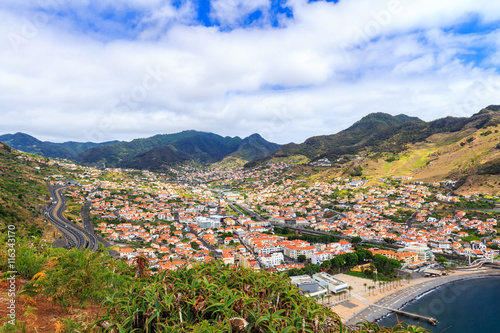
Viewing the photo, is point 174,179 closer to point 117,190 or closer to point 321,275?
point 117,190

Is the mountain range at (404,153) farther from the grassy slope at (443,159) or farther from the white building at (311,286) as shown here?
the white building at (311,286)

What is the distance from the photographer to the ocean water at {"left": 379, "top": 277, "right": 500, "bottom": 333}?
17.5 m

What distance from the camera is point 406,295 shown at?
69.5ft

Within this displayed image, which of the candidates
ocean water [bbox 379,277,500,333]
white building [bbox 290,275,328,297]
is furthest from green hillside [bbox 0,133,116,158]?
ocean water [bbox 379,277,500,333]

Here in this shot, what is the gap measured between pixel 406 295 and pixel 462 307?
3.83 metres

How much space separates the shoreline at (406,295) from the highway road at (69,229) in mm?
20486

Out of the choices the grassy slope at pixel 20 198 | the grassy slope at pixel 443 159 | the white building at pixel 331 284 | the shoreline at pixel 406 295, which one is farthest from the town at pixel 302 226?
the grassy slope at pixel 443 159

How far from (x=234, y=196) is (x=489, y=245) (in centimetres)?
5116

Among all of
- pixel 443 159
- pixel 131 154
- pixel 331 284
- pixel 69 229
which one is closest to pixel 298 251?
pixel 331 284

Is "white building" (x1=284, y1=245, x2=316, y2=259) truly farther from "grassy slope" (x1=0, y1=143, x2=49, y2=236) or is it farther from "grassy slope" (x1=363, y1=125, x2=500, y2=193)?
"grassy slope" (x1=363, y1=125, x2=500, y2=193)

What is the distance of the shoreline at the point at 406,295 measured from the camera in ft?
58.2

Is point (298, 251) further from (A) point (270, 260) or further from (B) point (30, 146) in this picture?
(B) point (30, 146)

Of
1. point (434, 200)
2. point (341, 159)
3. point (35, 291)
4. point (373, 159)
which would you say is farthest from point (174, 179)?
point (35, 291)

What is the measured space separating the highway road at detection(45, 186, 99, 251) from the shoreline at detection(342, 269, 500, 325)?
807 inches
